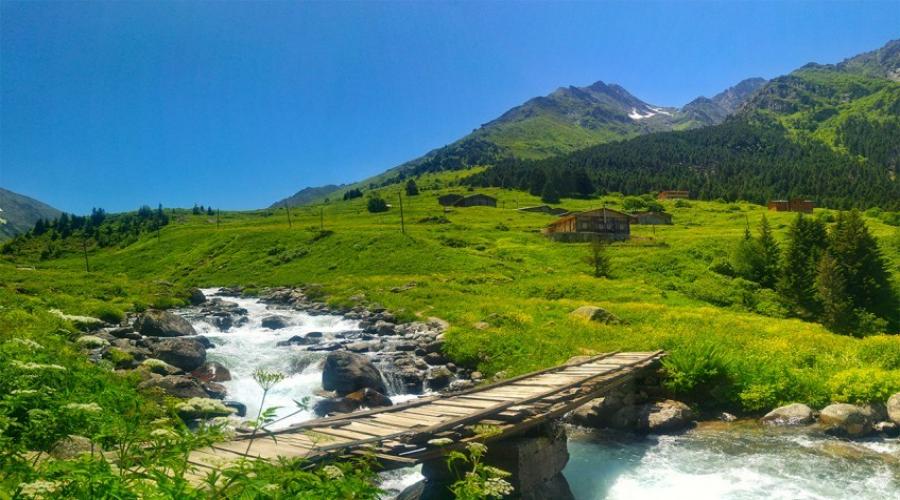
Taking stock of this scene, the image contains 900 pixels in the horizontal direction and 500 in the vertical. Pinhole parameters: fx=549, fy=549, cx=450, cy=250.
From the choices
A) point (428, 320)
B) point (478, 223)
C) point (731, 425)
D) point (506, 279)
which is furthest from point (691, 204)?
point (731, 425)

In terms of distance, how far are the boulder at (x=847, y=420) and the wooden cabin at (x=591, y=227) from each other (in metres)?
69.5

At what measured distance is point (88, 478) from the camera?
452 centimetres

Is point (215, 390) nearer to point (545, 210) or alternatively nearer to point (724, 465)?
point (724, 465)

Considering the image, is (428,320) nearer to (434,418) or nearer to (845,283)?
(434,418)

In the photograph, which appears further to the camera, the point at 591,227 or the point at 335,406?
the point at 591,227

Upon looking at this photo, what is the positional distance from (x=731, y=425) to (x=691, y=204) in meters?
137

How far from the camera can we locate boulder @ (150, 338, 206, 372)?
862 inches

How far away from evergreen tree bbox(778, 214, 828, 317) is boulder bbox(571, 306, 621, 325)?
2563 cm

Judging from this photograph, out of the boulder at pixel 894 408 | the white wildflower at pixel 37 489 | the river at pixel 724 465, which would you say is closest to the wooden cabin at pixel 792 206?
the boulder at pixel 894 408

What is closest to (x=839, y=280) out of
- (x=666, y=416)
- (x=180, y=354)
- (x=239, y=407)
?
(x=666, y=416)

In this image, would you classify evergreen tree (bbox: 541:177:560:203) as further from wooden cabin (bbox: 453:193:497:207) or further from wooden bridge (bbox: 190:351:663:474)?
wooden bridge (bbox: 190:351:663:474)

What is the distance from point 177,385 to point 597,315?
22.5m

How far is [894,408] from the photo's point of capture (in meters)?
17.2

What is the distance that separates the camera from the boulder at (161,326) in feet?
91.6
